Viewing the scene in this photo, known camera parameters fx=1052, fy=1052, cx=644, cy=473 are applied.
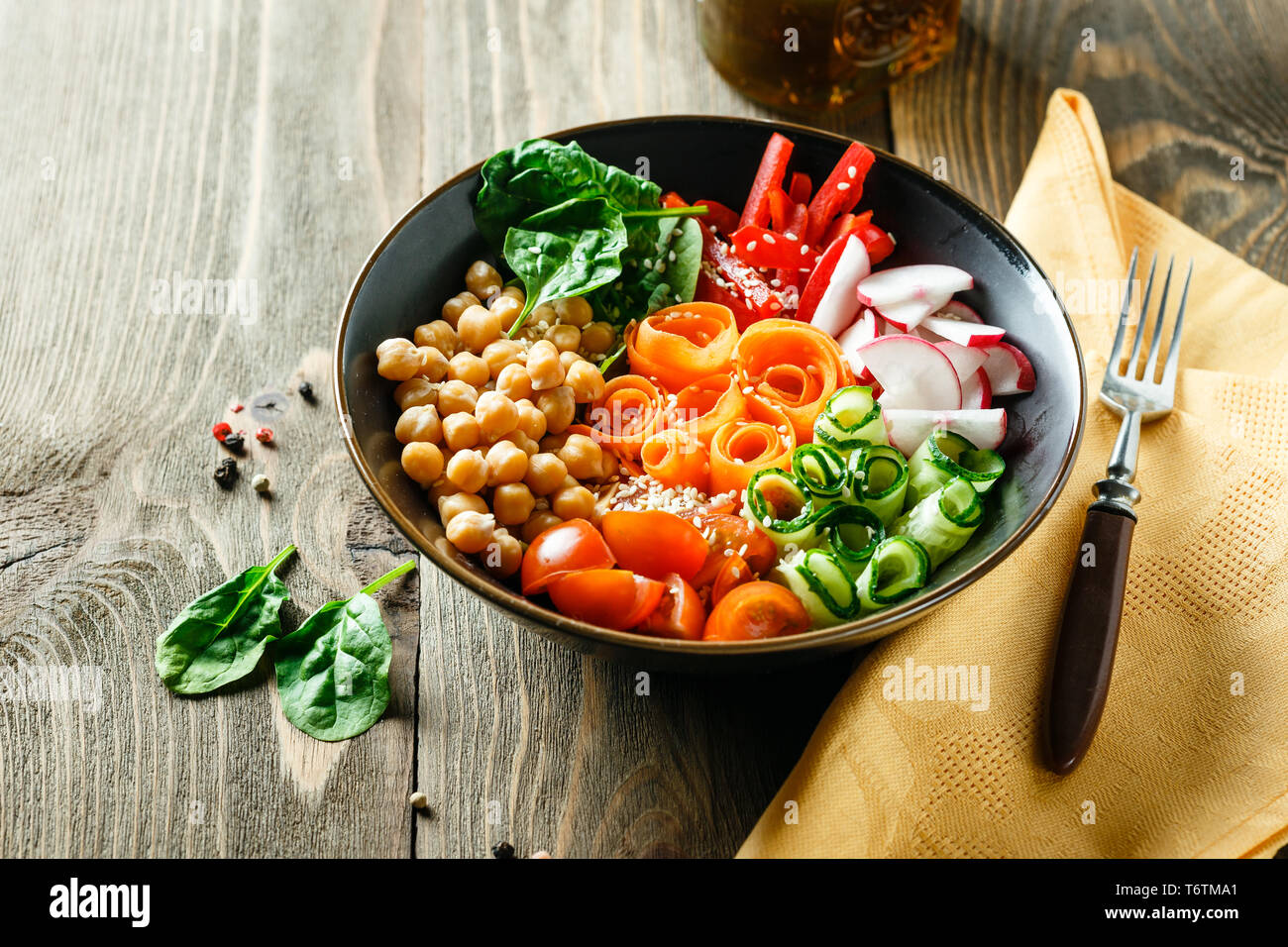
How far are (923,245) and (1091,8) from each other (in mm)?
1225

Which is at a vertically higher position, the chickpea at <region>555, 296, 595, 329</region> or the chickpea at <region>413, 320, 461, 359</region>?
the chickpea at <region>555, 296, 595, 329</region>

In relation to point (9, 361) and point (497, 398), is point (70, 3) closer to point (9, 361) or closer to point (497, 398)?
point (9, 361)

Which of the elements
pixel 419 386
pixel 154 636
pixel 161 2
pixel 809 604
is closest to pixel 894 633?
pixel 809 604

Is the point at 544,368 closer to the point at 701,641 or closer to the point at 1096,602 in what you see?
the point at 701,641

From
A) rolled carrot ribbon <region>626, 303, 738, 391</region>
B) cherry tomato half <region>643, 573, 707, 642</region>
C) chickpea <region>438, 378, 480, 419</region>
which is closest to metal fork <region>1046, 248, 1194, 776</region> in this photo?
cherry tomato half <region>643, 573, 707, 642</region>

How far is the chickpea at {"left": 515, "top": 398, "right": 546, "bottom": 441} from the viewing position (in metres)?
1.57

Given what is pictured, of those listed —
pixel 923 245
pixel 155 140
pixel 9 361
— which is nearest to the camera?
pixel 923 245

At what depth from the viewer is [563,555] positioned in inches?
56.5

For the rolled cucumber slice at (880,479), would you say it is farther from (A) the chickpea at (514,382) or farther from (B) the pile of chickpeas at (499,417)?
(A) the chickpea at (514,382)

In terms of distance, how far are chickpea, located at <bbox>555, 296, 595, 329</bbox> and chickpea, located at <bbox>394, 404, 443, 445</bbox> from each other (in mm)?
286

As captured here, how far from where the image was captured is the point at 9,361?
195cm

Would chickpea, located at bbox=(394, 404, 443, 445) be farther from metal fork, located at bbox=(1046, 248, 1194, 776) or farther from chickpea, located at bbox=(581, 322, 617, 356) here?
metal fork, located at bbox=(1046, 248, 1194, 776)

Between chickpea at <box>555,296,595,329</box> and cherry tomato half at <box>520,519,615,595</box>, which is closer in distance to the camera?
cherry tomato half at <box>520,519,615,595</box>

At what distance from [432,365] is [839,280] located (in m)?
0.67
